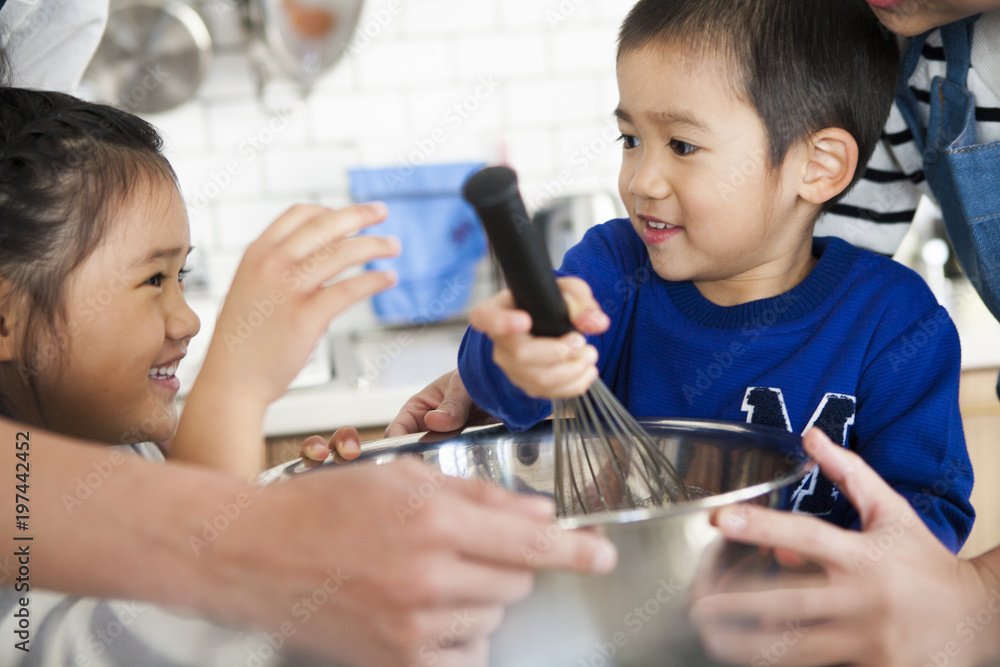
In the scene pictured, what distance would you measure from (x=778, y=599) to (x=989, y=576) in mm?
152

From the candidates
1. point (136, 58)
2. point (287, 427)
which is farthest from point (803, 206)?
point (136, 58)

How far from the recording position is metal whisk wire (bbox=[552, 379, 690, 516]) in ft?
1.77

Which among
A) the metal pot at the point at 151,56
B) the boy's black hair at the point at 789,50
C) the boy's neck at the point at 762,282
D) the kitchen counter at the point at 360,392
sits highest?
the metal pot at the point at 151,56

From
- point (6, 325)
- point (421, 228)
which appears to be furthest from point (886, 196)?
point (421, 228)

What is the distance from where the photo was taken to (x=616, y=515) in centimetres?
34

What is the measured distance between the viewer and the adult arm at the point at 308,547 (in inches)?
12.4

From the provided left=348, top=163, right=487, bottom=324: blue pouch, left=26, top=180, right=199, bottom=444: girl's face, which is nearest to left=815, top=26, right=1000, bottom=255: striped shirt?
left=26, top=180, right=199, bottom=444: girl's face

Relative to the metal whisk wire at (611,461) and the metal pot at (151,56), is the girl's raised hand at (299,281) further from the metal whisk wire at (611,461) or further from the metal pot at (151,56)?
the metal pot at (151,56)

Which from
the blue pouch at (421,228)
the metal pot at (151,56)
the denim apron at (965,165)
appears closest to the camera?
the denim apron at (965,165)

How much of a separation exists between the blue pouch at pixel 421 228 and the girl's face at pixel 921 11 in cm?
106

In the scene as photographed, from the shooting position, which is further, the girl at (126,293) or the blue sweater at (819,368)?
the blue sweater at (819,368)

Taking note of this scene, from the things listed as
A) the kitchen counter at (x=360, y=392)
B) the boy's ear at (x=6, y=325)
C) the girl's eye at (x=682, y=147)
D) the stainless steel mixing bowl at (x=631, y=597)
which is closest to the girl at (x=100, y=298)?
the boy's ear at (x=6, y=325)

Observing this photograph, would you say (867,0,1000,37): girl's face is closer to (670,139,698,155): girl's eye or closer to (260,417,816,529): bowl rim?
(670,139,698,155): girl's eye

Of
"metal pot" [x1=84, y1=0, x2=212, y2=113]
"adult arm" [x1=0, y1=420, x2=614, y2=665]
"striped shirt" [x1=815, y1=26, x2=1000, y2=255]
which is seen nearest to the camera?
"adult arm" [x1=0, y1=420, x2=614, y2=665]
